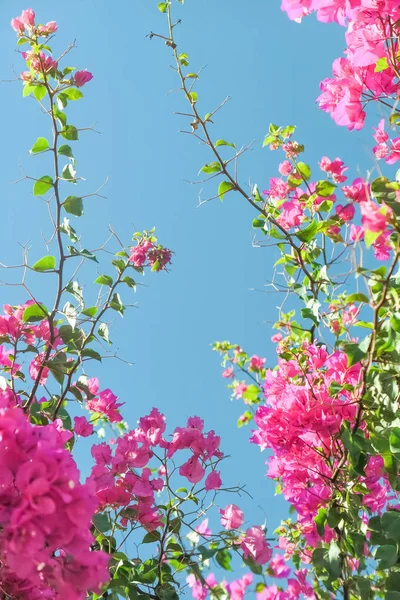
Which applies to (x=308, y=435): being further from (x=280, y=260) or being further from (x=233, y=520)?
(x=280, y=260)

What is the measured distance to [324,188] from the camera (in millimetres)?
2195

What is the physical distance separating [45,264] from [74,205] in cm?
24

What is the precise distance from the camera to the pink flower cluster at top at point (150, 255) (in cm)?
235

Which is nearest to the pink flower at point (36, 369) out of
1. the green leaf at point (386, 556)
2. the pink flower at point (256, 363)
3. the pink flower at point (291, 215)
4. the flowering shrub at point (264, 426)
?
the flowering shrub at point (264, 426)

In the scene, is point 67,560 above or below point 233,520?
below

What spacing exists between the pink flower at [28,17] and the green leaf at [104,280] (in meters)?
0.92

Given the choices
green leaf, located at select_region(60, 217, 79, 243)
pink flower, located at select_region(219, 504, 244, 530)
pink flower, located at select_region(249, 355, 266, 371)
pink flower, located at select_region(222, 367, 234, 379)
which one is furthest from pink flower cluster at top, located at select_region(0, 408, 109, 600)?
pink flower, located at select_region(222, 367, 234, 379)

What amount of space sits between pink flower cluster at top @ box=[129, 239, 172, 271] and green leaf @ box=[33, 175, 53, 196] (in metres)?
0.48

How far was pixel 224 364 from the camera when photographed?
4.31 m

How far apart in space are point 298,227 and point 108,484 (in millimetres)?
1198

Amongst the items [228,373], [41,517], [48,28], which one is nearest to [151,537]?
[41,517]

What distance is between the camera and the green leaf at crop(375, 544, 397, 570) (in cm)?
134

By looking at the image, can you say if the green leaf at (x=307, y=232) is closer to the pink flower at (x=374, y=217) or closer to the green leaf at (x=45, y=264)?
the green leaf at (x=45, y=264)

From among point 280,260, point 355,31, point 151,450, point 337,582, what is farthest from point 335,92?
point 337,582
